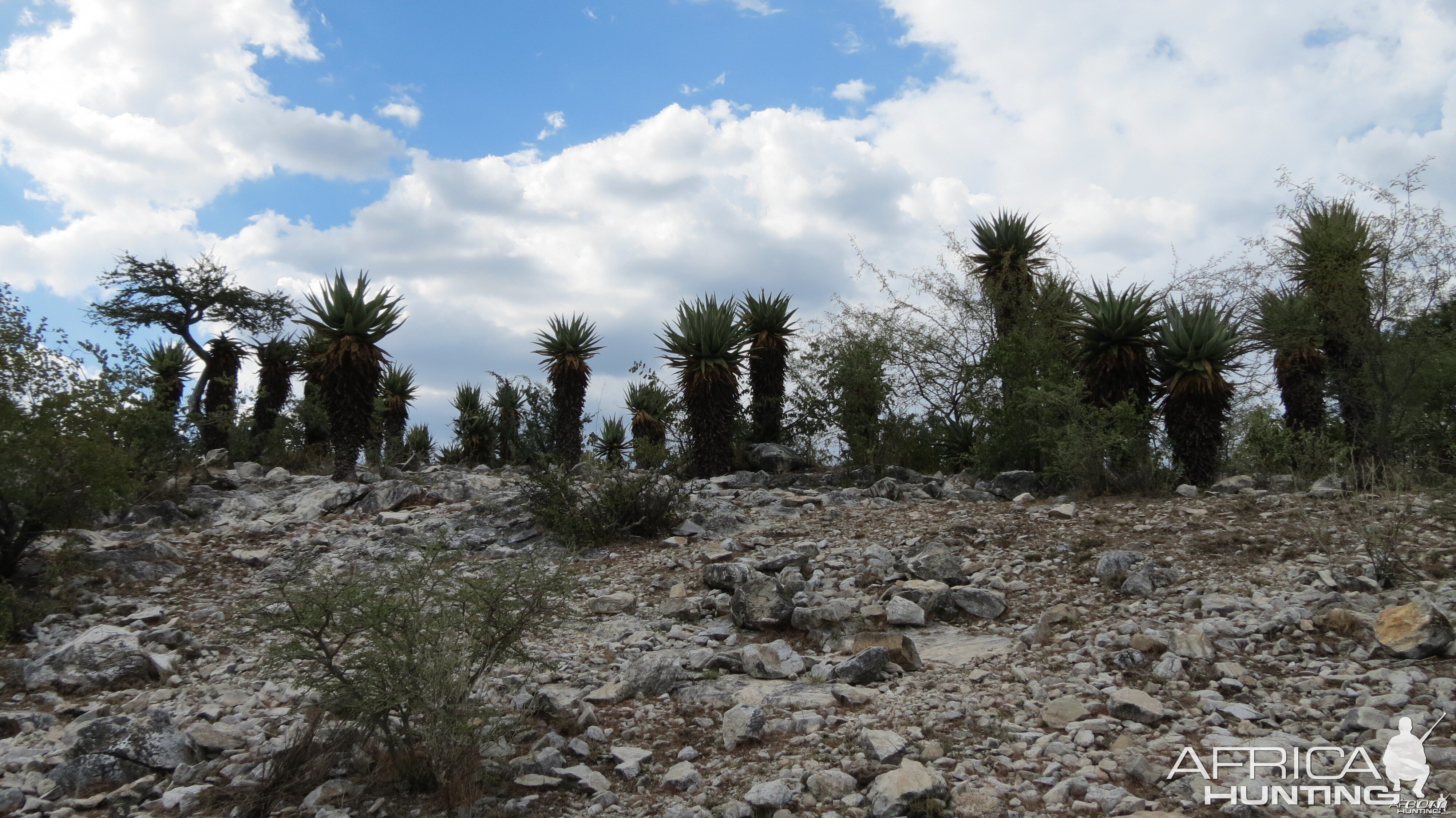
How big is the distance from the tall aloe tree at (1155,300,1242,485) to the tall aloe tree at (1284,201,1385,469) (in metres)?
3.19

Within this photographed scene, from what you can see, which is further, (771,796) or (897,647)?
(897,647)

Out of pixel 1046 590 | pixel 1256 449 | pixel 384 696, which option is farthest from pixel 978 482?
pixel 384 696

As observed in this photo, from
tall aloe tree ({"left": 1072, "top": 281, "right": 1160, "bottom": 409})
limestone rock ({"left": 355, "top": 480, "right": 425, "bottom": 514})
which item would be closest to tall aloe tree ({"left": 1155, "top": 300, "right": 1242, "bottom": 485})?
tall aloe tree ({"left": 1072, "top": 281, "right": 1160, "bottom": 409})

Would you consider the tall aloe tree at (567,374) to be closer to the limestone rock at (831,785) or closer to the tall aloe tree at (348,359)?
the tall aloe tree at (348,359)

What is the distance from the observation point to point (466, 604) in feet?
17.0

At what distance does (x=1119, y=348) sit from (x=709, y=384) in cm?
705

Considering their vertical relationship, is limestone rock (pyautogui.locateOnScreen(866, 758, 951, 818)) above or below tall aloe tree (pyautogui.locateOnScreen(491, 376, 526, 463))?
below

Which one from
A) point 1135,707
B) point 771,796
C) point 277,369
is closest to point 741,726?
point 771,796

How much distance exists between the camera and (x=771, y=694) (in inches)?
221

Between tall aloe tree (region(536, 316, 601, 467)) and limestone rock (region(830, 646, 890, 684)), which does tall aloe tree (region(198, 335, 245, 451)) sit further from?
limestone rock (region(830, 646, 890, 684))

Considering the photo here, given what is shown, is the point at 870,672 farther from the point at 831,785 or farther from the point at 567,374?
the point at 567,374

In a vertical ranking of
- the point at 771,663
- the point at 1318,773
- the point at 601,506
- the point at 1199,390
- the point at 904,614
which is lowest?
the point at 1318,773

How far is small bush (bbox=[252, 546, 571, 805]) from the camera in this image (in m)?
4.38

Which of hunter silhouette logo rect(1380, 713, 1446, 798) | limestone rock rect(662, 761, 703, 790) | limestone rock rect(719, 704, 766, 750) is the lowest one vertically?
limestone rock rect(662, 761, 703, 790)
